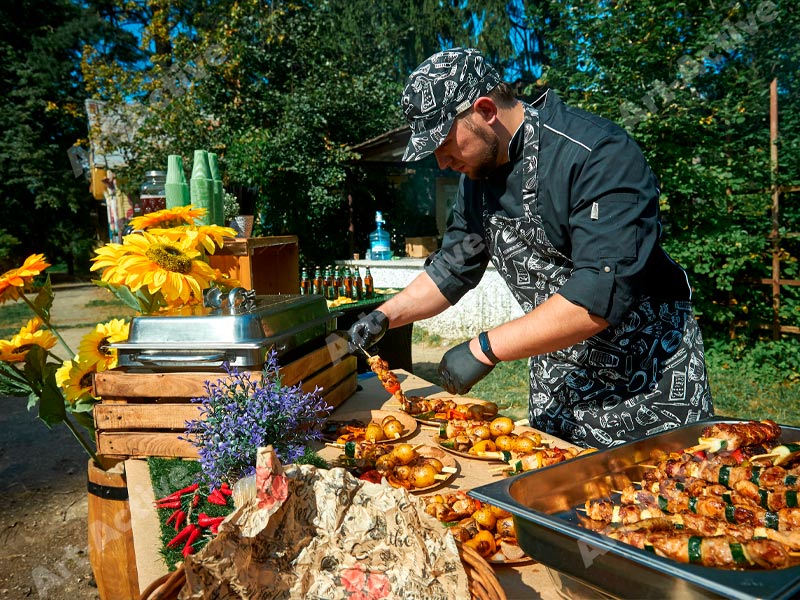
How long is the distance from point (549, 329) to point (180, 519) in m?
1.09

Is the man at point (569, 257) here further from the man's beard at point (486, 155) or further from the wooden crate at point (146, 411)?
the wooden crate at point (146, 411)

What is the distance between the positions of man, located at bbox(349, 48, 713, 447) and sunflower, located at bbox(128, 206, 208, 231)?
920 mm

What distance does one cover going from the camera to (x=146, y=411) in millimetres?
1958

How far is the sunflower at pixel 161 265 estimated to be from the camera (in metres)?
1.90

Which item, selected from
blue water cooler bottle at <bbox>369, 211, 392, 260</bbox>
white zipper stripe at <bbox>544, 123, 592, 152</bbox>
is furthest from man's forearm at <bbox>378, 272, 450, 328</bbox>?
blue water cooler bottle at <bbox>369, 211, 392, 260</bbox>

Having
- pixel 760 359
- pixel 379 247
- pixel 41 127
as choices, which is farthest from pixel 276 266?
pixel 41 127

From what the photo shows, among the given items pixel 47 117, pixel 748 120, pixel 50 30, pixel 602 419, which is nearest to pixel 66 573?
pixel 602 419

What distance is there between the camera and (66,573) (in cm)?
368

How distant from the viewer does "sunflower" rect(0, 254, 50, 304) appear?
74.7 inches

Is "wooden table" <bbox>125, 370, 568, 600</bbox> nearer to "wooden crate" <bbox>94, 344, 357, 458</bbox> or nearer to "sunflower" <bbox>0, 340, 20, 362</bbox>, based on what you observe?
"wooden crate" <bbox>94, 344, 357, 458</bbox>

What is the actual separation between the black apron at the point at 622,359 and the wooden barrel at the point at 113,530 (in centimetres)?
162

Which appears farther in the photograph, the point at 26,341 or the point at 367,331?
the point at 367,331

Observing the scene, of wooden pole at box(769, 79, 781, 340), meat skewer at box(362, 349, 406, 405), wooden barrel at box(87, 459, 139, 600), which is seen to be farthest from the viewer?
wooden pole at box(769, 79, 781, 340)

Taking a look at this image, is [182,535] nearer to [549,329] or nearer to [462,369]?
[462,369]
